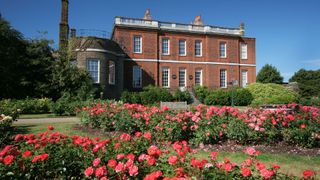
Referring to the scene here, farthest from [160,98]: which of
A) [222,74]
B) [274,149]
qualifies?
[274,149]

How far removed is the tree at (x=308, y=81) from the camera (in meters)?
43.8

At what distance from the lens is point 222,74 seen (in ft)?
109

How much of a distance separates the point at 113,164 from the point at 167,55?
2880cm

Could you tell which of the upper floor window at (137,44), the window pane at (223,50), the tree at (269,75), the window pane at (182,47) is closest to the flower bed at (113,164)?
the upper floor window at (137,44)

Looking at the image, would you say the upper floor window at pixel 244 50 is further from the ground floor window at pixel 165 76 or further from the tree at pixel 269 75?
the tree at pixel 269 75

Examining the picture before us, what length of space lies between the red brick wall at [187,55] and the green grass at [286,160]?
23.6 m

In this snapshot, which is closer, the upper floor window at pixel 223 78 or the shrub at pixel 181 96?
the shrub at pixel 181 96

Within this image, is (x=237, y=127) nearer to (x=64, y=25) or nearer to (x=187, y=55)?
(x=64, y=25)

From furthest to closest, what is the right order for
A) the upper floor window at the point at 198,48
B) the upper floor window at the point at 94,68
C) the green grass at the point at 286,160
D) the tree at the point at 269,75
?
1. the tree at the point at 269,75
2. the upper floor window at the point at 198,48
3. the upper floor window at the point at 94,68
4. the green grass at the point at 286,160

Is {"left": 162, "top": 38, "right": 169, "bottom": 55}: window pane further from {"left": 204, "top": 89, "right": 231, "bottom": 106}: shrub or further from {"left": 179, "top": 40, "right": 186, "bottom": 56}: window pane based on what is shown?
{"left": 204, "top": 89, "right": 231, "bottom": 106}: shrub

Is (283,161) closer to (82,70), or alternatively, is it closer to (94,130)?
(94,130)

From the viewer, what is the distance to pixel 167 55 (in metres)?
31.0

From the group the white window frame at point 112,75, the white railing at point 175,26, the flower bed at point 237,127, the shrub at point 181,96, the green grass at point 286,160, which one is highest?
the white railing at point 175,26

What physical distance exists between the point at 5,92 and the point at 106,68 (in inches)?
330
